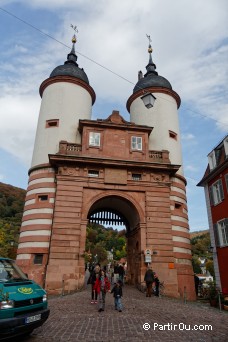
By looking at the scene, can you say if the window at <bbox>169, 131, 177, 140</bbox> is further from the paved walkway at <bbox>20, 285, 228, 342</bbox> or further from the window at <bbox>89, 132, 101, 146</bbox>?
the paved walkway at <bbox>20, 285, 228, 342</bbox>

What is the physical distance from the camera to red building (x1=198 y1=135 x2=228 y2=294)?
20.6 metres

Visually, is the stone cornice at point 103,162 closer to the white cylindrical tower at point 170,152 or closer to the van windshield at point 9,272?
the white cylindrical tower at point 170,152

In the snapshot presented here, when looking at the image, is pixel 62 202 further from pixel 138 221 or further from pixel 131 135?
pixel 131 135

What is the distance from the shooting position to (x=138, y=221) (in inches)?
834

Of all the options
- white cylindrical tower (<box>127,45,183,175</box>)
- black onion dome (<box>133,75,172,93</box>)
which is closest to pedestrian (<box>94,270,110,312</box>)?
white cylindrical tower (<box>127,45,183,175</box>)

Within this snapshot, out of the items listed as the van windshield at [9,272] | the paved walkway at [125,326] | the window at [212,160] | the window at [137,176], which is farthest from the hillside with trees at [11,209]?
the van windshield at [9,272]

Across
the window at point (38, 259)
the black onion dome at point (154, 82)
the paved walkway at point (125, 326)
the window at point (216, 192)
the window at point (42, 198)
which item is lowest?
the paved walkway at point (125, 326)

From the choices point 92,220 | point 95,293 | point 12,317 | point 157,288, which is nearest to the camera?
point 12,317

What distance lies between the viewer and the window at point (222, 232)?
67.2 ft

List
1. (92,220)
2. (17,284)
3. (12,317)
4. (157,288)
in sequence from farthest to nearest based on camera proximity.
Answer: (92,220)
(157,288)
(17,284)
(12,317)

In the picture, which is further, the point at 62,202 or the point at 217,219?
the point at 217,219

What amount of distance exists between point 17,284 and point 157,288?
1256 centimetres

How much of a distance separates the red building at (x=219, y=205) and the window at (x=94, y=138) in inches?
403

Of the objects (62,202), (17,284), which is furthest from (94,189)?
(17,284)
